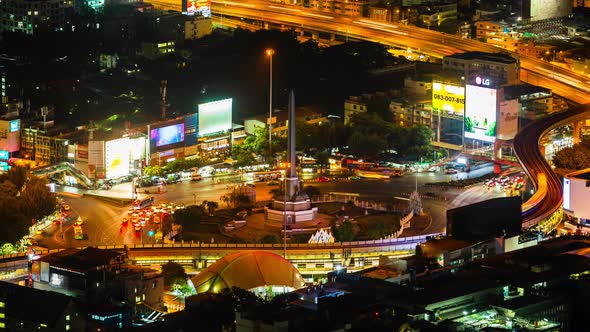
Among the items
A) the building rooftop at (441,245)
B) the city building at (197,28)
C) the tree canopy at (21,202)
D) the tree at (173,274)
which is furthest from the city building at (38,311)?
the city building at (197,28)

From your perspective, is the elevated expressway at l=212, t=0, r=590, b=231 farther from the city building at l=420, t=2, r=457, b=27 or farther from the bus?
Answer: the bus

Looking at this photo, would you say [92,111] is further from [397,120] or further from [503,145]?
[503,145]

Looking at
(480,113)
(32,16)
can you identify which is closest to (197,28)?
(32,16)

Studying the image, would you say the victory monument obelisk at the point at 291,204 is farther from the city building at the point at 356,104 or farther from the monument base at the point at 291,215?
the city building at the point at 356,104

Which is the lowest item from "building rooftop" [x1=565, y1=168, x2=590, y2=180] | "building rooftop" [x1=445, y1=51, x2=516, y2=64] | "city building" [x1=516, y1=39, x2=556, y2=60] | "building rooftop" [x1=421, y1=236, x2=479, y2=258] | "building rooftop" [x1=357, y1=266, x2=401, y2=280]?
"building rooftop" [x1=421, y1=236, x2=479, y2=258]

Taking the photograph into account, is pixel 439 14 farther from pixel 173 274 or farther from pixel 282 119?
pixel 173 274

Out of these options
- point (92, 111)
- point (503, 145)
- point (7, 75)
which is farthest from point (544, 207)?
point (7, 75)

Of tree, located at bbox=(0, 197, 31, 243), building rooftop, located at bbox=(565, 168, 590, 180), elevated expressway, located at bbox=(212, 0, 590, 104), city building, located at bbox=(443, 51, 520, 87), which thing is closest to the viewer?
tree, located at bbox=(0, 197, 31, 243)

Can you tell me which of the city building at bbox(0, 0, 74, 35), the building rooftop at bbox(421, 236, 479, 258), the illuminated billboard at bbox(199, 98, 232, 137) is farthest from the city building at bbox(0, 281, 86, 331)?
the city building at bbox(0, 0, 74, 35)
